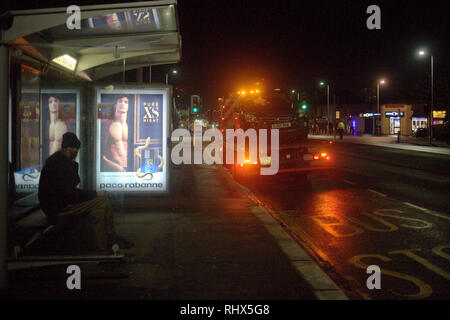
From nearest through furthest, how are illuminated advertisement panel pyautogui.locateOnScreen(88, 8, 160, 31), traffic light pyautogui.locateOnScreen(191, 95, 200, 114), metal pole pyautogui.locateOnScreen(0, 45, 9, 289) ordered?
1. metal pole pyautogui.locateOnScreen(0, 45, 9, 289)
2. illuminated advertisement panel pyautogui.locateOnScreen(88, 8, 160, 31)
3. traffic light pyautogui.locateOnScreen(191, 95, 200, 114)

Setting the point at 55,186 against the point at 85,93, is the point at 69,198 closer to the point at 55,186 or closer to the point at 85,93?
the point at 55,186

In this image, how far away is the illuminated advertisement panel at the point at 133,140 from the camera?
390 inches

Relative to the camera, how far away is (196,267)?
18.7ft

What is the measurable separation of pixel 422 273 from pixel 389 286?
73cm

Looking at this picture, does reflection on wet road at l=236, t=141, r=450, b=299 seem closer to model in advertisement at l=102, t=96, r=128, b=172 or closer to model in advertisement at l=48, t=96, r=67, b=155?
model in advertisement at l=102, t=96, r=128, b=172

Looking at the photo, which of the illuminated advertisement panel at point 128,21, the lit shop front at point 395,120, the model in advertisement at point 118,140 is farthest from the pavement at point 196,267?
the lit shop front at point 395,120

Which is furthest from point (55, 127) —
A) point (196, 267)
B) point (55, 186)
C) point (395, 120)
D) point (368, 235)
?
point (395, 120)

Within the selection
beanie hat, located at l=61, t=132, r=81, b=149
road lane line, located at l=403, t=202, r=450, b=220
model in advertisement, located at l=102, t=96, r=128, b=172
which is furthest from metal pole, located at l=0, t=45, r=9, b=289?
road lane line, located at l=403, t=202, r=450, b=220

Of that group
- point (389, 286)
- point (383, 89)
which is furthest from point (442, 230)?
point (383, 89)

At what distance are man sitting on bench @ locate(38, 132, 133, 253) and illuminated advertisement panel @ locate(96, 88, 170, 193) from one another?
3692mm

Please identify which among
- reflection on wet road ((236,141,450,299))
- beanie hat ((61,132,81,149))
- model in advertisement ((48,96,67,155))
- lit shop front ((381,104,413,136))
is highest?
lit shop front ((381,104,413,136))

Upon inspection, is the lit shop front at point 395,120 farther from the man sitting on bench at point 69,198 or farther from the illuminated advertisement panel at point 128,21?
the man sitting on bench at point 69,198

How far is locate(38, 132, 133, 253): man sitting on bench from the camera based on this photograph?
5.74m

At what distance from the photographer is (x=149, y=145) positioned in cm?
1015
